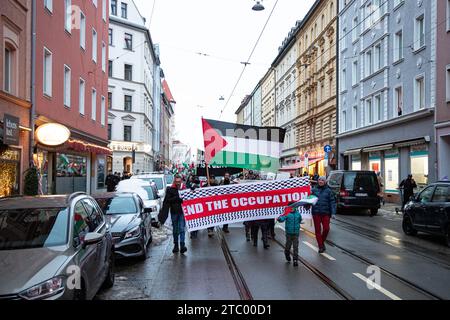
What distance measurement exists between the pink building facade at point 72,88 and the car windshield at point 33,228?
36.5 feet

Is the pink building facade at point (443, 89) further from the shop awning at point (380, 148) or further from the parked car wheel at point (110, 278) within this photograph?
the parked car wheel at point (110, 278)

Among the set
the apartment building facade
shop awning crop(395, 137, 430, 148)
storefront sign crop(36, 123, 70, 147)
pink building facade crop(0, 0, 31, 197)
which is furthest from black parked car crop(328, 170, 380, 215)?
pink building facade crop(0, 0, 31, 197)

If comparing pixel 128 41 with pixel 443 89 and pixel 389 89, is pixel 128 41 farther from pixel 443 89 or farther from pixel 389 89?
pixel 443 89

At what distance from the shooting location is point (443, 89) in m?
22.8

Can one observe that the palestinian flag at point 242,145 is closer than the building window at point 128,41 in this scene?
Yes

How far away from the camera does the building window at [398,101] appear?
27.7m

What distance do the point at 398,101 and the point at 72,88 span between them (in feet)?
57.8

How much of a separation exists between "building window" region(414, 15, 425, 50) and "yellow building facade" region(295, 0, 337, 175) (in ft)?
42.5

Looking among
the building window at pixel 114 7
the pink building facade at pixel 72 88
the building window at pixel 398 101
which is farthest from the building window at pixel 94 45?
the building window at pixel 114 7

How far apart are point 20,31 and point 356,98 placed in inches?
984

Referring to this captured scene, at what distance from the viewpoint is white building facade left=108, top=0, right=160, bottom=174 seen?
5162 centimetres

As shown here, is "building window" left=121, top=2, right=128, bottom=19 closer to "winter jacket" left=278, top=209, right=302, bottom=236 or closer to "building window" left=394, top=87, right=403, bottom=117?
"building window" left=394, top=87, right=403, bottom=117

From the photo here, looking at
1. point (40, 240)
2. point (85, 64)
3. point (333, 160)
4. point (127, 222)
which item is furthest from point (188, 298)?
point (333, 160)
